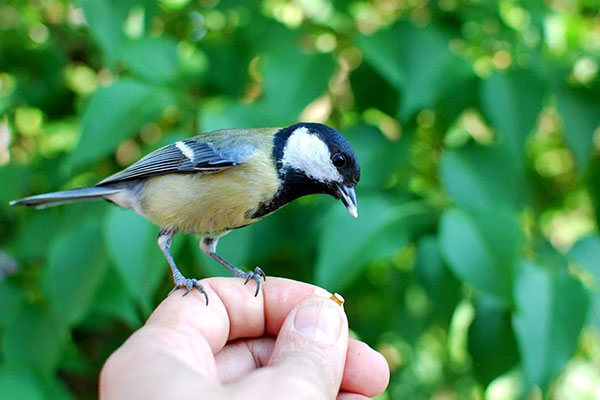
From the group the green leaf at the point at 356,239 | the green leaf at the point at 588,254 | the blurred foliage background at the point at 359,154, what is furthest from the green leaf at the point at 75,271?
the green leaf at the point at 588,254

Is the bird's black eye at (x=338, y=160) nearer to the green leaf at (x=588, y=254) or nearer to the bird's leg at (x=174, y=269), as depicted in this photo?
the bird's leg at (x=174, y=269)

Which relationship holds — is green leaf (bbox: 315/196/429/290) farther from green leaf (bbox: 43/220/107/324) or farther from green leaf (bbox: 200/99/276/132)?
green leaf (bbox: 43/220/107/324)

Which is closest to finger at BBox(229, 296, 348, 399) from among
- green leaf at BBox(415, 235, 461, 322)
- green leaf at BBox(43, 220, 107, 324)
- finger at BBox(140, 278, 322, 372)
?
finger at BBox(140, 278, 322, 372)

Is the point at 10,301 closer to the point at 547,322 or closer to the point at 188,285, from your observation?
the point at 188,285

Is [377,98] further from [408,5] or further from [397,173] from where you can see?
[408,5]

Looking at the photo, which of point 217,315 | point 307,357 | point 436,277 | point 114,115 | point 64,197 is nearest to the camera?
point 307,357

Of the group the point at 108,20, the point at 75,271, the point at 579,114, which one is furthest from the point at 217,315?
the point at 579,114
